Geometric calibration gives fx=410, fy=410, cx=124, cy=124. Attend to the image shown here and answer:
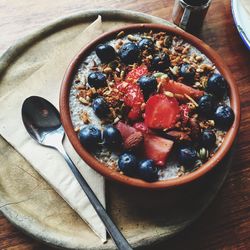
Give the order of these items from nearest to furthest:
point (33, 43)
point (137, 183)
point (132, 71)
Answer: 1. point (137, 183)
2. point (132, 71)
3. point (33, 43)

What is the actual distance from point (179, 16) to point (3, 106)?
0.61 meters

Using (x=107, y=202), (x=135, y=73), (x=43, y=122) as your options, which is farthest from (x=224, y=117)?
(x=43, y=122)

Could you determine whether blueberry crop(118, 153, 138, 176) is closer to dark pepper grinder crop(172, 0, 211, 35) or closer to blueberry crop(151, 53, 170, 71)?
blueberry crop(151, 53, 170, 71)

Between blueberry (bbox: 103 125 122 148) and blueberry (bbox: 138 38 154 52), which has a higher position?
blueberry (bbox: 138 38 154 52)

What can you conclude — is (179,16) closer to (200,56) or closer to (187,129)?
(200,56)

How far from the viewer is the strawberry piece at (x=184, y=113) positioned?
101 cm

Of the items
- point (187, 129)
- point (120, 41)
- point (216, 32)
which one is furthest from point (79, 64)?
point (216, 32)

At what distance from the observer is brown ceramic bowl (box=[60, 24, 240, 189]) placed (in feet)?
3.10

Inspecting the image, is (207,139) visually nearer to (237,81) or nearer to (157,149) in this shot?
(157,149)

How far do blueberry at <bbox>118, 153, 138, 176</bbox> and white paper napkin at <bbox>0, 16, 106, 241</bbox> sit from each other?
11cm

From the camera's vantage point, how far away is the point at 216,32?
1339 mm

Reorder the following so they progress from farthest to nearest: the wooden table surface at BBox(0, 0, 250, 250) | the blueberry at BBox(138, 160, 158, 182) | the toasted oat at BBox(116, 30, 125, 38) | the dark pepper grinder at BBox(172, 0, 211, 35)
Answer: the dark pepper grinder at BBox(172, 0, 211, 35), the toasted oat at BBox(116, 30, 125, 38), the wooden table surface at BBox(0, 0, 250, 250), the blueberry at BBox(138, 160, 158, 182)

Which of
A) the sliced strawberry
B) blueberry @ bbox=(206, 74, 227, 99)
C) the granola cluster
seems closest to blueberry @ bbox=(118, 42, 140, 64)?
the granola cluster

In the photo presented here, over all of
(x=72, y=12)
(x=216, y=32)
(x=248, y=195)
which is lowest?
(x=248, y=195)
